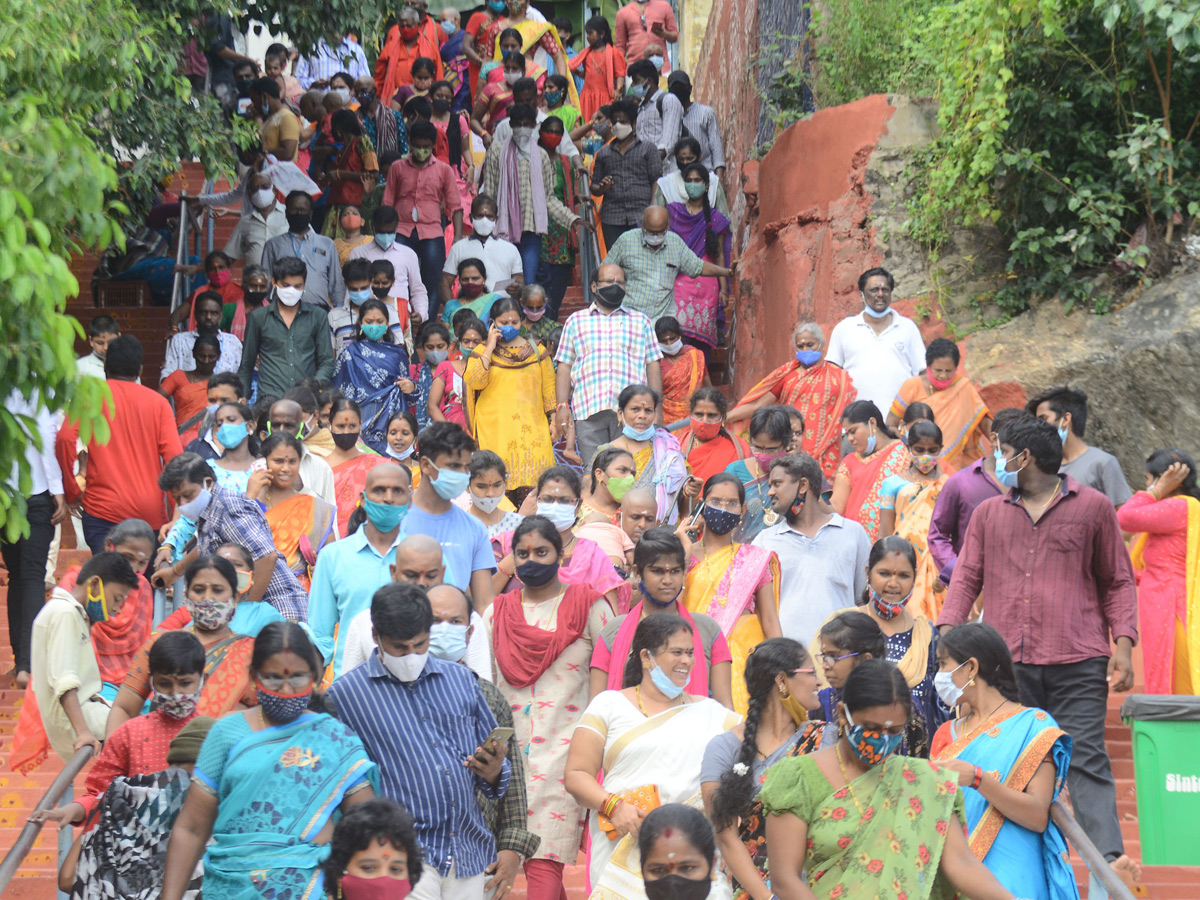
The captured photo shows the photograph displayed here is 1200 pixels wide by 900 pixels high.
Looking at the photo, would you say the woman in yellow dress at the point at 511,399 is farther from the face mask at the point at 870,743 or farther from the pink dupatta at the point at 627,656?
the face mask at the point at 870,743

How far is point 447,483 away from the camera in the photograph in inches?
294

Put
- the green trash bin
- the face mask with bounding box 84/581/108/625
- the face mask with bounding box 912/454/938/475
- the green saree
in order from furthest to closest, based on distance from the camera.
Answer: the face mask with bounding box 912/454/938/475 < the face mask with bounding box 84/581/108/625 < the green trash bin < the green saree

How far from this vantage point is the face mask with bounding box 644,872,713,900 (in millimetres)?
4219

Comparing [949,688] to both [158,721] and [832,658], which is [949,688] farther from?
[158,721]

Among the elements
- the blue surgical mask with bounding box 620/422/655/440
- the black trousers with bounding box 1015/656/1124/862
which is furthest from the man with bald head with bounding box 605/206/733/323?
the black trousers with bounding box 1015/656/1124/862

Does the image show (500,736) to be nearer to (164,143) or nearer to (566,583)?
(566,583)

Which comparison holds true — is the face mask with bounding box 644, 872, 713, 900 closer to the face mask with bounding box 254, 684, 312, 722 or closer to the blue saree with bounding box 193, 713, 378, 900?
the blue saree with bounding box 193, 713, 378, 900

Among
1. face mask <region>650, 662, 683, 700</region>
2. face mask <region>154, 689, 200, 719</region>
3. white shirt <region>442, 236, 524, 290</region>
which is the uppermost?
white shirt <region>442, 236, 524, 290</region>

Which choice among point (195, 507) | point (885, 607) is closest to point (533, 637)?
point (885, 607)

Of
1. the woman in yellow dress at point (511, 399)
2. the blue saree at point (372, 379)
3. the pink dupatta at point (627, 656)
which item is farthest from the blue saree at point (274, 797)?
the blue saree at point (372, 379)

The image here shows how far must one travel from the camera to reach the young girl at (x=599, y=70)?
18.9 m

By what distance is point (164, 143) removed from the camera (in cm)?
1247

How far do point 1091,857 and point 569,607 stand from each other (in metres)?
2.30

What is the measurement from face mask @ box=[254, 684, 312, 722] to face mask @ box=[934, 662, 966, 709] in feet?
7.16
